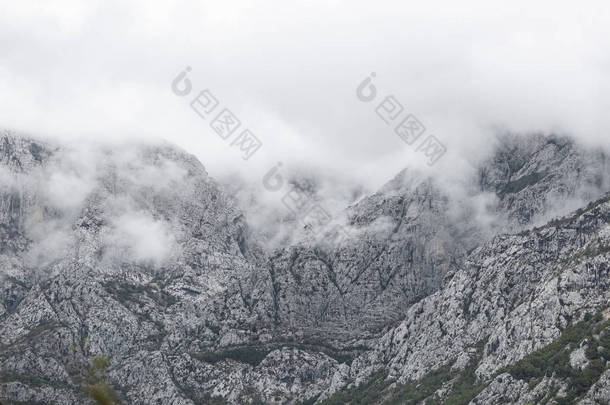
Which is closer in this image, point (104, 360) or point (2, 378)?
point (104, 360)

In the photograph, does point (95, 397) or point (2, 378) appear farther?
point (2, 378)

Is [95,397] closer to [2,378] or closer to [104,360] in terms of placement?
[104,360]

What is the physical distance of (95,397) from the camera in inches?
1561

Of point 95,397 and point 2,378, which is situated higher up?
point 2,378

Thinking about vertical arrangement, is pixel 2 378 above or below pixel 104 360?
above

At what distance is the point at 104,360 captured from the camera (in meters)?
38.8

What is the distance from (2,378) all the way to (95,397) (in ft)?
37.4

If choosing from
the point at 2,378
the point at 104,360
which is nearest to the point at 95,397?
the point at 104,360

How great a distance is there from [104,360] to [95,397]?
91.6 inches

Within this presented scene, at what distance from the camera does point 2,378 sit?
157ft
